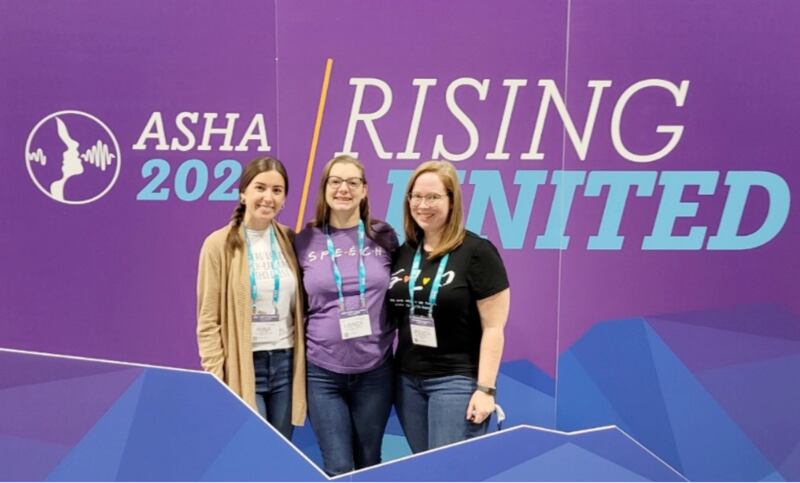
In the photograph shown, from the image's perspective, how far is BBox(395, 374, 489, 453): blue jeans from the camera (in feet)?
5.93

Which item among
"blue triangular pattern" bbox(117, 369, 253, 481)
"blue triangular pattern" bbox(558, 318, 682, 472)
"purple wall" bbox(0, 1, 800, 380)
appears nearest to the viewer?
"blue triangular pattern" bbox(117, 369, 253, 481)

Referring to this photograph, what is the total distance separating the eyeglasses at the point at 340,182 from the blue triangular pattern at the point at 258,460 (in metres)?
0.73

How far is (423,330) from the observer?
1810 mm

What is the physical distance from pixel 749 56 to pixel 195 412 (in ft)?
7.61

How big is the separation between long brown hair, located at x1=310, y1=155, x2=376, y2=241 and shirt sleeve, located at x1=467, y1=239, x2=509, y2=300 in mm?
349

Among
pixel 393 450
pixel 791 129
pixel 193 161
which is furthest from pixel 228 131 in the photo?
pixel 791 129

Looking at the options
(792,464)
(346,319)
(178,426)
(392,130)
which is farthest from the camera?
(792,464)

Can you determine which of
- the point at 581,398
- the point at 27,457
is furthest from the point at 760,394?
the point at 27,457

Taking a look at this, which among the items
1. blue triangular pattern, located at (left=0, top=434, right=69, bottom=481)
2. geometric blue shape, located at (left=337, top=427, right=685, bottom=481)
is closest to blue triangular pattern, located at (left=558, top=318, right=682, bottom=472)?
geometric blue shape, located at (left=337, top=427, right=685, bottom=481)

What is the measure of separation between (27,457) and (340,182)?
4.17ft

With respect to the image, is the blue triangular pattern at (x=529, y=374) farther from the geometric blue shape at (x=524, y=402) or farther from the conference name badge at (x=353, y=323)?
the conference name badge at (x=353, y=323)

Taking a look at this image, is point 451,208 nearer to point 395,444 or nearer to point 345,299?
point 345,299

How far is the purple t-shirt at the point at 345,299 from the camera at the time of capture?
1841 mm

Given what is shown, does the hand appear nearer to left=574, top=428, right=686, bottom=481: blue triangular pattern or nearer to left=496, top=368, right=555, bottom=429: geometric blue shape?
left=574, top=428, right=686, bottom=481: blue triangular pattern
